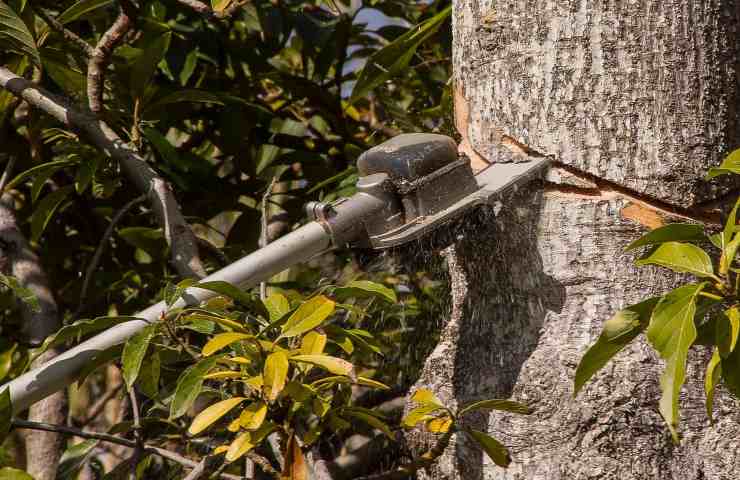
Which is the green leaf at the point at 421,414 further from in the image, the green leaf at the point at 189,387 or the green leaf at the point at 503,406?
the green leaf at the point at 189,387

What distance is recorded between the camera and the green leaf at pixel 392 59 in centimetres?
158

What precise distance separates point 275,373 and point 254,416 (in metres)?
0.07

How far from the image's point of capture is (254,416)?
1.06 meters

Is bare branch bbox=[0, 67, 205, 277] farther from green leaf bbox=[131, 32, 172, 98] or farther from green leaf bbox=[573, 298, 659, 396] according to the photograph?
green leaf bbox=[573, 298, 659, 396]

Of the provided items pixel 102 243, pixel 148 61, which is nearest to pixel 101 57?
pixel 148 61

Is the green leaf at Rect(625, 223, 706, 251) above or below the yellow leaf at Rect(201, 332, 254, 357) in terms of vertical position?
above

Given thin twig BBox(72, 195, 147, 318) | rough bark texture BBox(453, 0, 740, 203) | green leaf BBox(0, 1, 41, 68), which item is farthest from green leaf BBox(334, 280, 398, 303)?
green leaf BBox(0, 1, 41, 68)

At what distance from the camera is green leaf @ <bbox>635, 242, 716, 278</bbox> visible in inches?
38.7

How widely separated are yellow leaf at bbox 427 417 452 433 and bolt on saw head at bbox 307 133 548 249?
0.24m

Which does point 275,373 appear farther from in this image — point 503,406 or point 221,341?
point 503,406

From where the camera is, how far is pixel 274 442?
1.31m

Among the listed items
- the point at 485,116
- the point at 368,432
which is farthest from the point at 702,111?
the point at 368,432

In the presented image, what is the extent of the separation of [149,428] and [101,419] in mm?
1290

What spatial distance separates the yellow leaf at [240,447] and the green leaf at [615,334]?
0.37 metres
